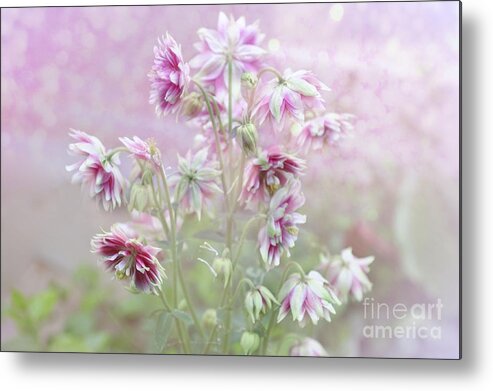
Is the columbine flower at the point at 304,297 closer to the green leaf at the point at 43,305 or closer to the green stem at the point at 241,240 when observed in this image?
the green stem at the point at 241,240

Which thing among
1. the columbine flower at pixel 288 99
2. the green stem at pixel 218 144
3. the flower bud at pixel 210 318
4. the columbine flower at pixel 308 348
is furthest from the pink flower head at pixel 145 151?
the columbine flower at pixel 308 348

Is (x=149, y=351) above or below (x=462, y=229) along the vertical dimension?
below

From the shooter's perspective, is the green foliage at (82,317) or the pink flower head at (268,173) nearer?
the pink flower head at (268,173)

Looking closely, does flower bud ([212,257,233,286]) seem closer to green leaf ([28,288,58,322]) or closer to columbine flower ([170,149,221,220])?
columbine flower ([170,149,221,220])

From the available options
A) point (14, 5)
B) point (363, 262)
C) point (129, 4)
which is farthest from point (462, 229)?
point (14, 5)

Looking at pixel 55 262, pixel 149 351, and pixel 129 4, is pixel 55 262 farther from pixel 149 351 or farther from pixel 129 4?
pixel 129 4

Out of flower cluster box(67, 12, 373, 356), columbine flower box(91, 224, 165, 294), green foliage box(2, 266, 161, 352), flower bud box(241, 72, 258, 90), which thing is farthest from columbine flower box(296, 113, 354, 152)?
green foliage box(2, 266, 161, 352)
